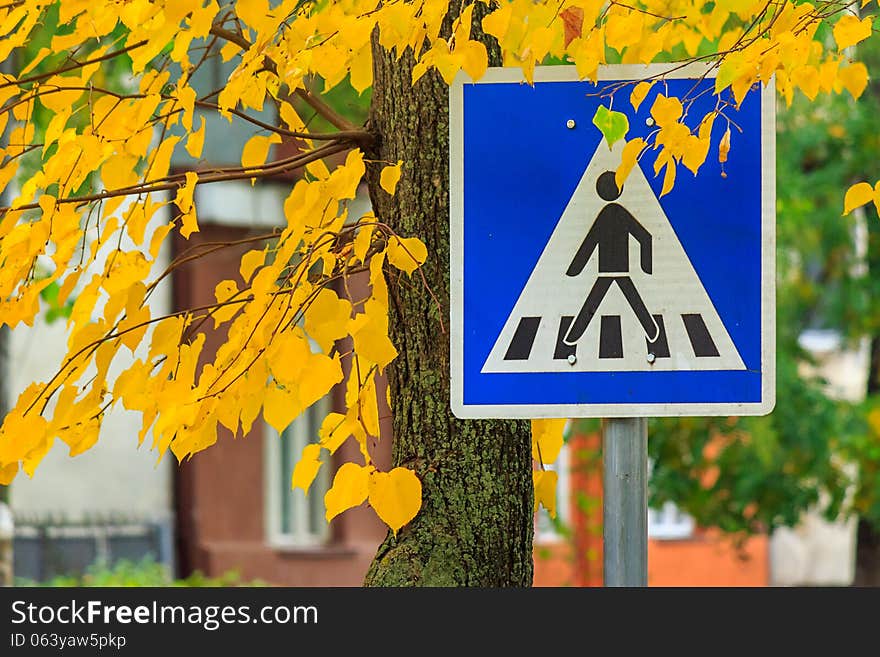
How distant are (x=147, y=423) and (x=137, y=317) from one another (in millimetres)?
256

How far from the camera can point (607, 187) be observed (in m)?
2.81

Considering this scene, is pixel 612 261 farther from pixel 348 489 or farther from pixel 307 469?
pixel 307 469

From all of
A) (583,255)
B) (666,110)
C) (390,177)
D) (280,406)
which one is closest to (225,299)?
(280,406)


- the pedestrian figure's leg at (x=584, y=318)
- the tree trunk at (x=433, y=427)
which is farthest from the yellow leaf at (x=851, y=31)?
the pedestrian figure's leg at (x=584, y=318)

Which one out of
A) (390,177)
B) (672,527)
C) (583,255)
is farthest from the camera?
(672,527)

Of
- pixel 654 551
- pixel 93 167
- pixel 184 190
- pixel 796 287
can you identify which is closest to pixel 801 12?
pixel 184 190

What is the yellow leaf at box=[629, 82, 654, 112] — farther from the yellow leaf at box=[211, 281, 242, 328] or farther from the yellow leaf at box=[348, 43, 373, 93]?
the yellow leaf at box=[211, 281, 242, 328]

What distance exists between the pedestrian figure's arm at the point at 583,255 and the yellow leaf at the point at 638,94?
0.90 feet

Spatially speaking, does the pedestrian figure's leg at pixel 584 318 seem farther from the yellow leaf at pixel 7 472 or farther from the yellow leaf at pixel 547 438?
the yellow leaf at pixel 7 472

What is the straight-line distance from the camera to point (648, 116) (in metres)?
2.87

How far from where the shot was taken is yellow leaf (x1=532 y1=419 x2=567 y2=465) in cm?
386

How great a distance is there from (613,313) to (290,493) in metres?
13.4

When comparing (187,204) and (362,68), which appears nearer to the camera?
(187,204)

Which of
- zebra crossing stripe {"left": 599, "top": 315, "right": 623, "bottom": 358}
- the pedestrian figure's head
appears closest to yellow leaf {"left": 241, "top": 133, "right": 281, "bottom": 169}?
the pedestrian figure's head
